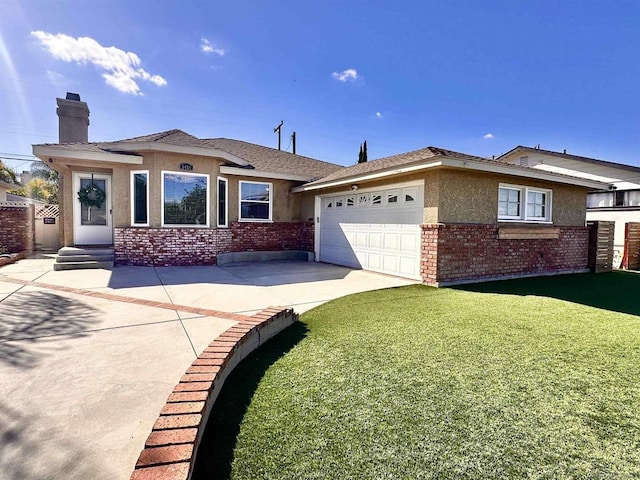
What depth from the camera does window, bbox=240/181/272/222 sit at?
489 inches

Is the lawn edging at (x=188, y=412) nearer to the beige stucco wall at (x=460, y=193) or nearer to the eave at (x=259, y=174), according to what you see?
the beige stucco wall at (x=460, y=193)

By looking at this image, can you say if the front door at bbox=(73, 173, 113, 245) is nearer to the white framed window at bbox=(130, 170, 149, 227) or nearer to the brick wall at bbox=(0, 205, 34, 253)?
the white framed window at bbox=(130, 170, 149, 227)

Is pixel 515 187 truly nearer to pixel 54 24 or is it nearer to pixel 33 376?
pixel 33 376

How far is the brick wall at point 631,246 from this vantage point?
1186cm

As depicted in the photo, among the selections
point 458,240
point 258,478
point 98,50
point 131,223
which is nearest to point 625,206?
point 458,240

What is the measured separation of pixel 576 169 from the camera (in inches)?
687

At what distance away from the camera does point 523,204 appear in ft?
30.6

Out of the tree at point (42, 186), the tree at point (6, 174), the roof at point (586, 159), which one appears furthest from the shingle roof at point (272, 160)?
the tree at point (6, 174)

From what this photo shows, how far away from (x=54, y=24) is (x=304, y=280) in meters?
10.8

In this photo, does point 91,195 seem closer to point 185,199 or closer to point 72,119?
point 185,199

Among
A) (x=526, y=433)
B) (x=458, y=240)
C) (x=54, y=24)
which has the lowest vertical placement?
(x=526, y=433)

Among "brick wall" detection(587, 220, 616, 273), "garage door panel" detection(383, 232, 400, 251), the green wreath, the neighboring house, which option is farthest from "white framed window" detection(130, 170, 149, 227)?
the neighboring house

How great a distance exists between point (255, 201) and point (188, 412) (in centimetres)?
1108

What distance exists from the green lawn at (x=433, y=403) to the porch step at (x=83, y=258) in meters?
7.88
